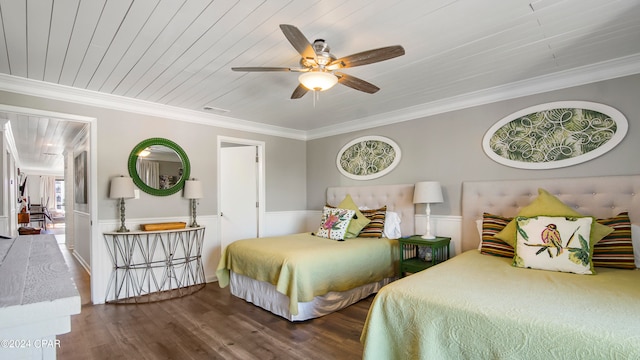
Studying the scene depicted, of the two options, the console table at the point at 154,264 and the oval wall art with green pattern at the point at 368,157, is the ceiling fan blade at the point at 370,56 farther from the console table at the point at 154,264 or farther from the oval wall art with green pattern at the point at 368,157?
the console table at the point at 154,264

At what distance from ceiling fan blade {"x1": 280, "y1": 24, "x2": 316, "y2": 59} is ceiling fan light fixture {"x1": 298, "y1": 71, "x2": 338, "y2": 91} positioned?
187 mm

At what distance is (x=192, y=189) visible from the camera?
401cm

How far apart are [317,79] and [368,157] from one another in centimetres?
247

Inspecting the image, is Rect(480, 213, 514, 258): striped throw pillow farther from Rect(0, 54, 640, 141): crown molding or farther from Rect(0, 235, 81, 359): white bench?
Rect(0, 235, 81, 359): white bench

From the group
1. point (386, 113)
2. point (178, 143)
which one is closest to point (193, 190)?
point (178, 143)

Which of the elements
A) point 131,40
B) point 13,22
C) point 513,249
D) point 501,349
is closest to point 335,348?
point 501,349

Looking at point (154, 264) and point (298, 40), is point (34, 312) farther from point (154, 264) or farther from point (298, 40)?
point (154, 264)

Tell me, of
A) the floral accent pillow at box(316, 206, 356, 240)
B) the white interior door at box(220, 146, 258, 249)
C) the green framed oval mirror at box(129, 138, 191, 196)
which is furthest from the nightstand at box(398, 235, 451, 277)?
the green framed oval mirror at box(129, 138, 191, 196)

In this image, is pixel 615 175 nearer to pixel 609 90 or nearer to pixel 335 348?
pixel 609 90

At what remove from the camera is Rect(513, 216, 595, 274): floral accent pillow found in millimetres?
2246

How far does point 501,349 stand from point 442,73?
2312 mm

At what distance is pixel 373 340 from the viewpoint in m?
1.82

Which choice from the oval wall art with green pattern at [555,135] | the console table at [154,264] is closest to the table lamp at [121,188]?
the console table at [154,264]

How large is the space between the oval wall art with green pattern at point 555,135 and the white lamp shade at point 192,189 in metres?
3.40
